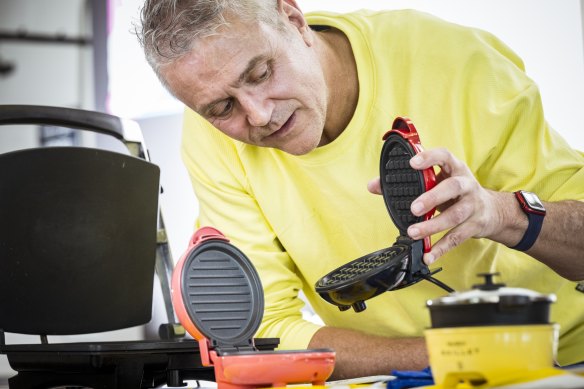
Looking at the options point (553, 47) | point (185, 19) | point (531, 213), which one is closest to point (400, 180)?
point (531, 213)

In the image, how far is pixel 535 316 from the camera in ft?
2.06

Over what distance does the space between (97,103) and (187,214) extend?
85 centimetres

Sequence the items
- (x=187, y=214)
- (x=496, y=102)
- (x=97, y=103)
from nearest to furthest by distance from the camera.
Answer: (x=496, y=102) < (x=187, y=214) < (x=97, y=103)

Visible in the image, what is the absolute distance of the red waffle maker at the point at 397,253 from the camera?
0.95 metres

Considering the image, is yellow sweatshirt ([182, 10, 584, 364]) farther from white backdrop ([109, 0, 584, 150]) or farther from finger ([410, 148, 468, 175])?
white backdrop ([109, 0, 584, 150])

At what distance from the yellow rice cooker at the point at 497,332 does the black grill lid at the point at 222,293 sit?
1.17 ft

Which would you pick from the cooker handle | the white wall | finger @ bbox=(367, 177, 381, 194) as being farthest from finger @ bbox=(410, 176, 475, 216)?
the white wall

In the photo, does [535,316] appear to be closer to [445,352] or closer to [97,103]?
[445,352]

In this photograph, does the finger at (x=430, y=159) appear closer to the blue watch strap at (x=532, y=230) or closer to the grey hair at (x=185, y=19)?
the blue watch strap at (x=532, y=230)

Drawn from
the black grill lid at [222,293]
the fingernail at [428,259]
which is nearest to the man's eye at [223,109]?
the black grill lid at [222,293]

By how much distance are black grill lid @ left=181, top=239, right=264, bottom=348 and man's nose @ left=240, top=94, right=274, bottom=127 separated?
293 millimetres

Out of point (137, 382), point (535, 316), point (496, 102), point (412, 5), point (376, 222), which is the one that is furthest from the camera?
point (412, 5)

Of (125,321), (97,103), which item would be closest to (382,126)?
(125,321)

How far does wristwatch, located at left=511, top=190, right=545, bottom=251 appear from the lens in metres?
1.10
